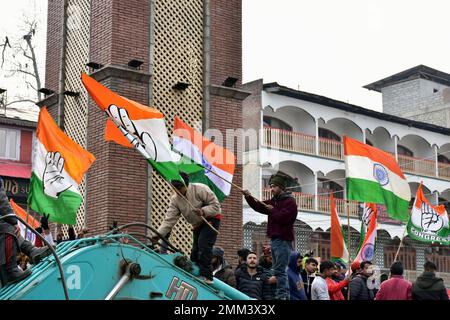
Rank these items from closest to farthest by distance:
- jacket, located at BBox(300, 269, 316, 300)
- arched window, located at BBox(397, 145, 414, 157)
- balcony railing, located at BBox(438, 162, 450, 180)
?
jacket, located at BBox(300, 269, 316, 300), arched window, located at BBox(397, 145, 414, 157), balcony railing, located at BBox(438, 162, 450, 180)

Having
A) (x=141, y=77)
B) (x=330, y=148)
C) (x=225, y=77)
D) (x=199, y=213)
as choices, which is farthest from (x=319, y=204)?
(x=199, y=213)

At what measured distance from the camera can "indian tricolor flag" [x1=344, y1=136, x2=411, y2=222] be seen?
15.0 metres

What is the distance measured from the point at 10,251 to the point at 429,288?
238 inches

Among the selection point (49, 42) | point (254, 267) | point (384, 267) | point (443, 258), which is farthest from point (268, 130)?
point (254, 267)

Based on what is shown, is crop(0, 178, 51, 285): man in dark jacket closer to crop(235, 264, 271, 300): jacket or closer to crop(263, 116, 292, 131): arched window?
crop(235, 264, 271, 300): jacket

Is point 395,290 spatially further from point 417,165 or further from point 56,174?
point 417,165

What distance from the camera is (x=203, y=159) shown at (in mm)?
14641

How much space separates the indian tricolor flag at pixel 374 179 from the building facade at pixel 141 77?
4.50 m

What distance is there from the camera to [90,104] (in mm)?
18609

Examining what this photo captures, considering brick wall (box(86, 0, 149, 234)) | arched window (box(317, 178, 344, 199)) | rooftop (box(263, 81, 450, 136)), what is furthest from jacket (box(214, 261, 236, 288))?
arched window (box(317, 178, 344, 199))

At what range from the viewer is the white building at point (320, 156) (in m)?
39.6

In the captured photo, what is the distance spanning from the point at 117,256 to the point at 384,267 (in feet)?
118

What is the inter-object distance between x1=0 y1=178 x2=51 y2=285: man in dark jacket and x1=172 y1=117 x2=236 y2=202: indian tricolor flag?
637 cm

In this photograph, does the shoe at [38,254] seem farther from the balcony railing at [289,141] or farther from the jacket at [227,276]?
the balcony railing at [289,141]
